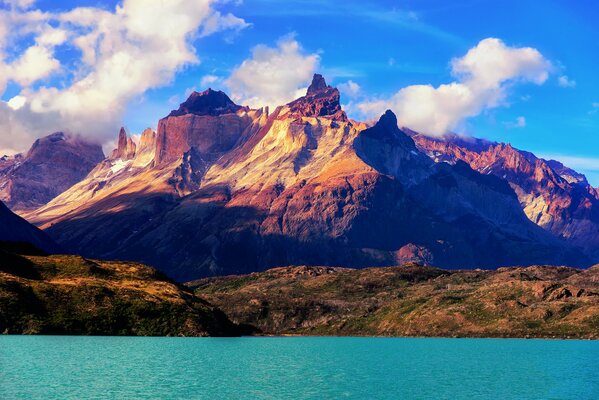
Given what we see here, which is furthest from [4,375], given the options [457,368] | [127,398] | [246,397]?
[457,368]

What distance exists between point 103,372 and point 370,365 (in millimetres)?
71449

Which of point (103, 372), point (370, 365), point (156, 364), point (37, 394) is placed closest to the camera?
point (37, 394)

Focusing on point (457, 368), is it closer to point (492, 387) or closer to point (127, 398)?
point (492, 387)

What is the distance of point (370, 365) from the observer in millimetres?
199375

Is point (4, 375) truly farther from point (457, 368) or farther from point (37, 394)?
point (457, 368)

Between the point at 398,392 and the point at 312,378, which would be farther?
the point at 312,378

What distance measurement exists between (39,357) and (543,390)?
114084mm

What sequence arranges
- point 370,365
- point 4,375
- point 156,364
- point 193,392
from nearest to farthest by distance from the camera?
point 193,392
point 4,375
point 156,364
point 370,365

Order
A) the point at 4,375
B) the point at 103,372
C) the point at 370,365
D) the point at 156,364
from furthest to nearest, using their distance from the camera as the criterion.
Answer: the point at 370,365, the point at 156,364, the point at 103,372, the point at 4,375

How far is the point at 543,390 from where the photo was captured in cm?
14950

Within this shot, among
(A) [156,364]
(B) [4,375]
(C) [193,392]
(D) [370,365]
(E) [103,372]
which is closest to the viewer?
(C) [193,392]

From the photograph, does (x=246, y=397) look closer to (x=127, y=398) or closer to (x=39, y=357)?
(x=127, y=398)

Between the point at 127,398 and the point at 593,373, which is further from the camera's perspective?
the point at 593,373

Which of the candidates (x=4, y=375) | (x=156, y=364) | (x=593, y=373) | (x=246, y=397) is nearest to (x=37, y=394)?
(x=4, y=375)
